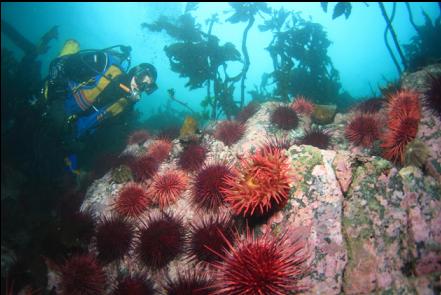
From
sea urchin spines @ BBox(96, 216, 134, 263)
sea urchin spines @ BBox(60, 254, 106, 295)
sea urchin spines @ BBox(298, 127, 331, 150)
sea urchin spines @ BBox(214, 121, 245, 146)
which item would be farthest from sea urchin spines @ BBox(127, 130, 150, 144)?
sea urchin spines @ BBox(298, 127, 331, 150)

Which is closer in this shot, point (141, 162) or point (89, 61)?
point (141, 162)

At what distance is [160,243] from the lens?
14.8ft

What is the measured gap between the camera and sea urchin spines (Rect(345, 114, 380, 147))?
623cm

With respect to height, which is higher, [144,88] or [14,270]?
[144,88]

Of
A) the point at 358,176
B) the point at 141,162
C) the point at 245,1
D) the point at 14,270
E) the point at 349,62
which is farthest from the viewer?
the point at 349,62

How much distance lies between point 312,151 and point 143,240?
10.7 feet

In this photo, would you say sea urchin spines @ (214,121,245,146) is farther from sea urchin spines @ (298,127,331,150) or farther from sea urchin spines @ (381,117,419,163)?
sea urchin spines @ (381,117,419,163)

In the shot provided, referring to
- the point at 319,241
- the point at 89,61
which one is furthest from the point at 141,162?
the point at 89,61

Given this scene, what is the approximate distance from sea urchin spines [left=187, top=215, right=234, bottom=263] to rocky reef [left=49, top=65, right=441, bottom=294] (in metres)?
0.21

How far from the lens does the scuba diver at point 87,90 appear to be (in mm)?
10031

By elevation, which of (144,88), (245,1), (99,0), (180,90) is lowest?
(144,88)

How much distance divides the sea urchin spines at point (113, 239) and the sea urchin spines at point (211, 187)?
58.7 inches

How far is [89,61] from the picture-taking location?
410 inches

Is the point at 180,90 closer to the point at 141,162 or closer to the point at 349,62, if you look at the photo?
the point at 349,62
